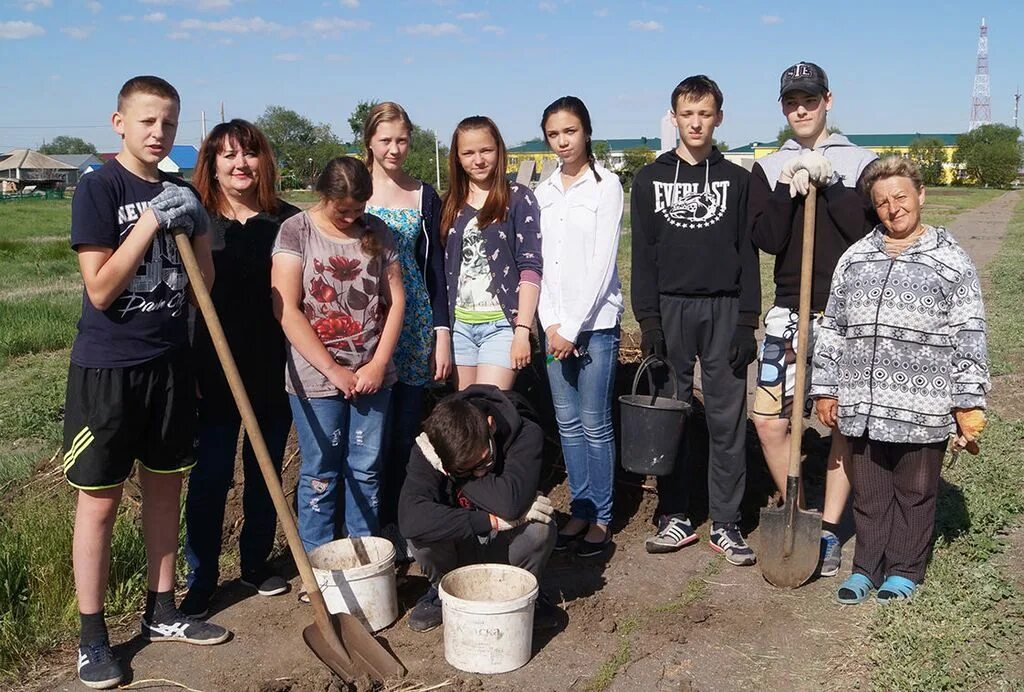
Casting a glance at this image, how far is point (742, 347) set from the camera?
168 inches

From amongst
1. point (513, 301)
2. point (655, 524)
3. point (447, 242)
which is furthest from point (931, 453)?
point (447, 242)

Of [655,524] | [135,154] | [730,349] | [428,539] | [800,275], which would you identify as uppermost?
[135,154]

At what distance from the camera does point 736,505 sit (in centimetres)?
455

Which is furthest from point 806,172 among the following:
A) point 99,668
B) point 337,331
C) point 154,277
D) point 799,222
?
point 99,668

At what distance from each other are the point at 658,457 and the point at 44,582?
8.72 feet

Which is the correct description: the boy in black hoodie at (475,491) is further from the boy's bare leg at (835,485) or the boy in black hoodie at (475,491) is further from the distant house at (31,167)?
the distant house at (31,167)

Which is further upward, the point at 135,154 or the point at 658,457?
the point at 135,154

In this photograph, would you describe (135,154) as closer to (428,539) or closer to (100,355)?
(100,355)

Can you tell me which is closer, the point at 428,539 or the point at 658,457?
the point at 428,539

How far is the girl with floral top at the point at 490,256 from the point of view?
429 centimetres

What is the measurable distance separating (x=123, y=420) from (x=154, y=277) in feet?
1.68

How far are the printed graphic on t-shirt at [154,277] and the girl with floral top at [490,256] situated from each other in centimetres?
134

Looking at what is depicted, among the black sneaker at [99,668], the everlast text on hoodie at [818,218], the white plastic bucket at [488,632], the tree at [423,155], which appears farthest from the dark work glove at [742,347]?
the tree at [423,155]

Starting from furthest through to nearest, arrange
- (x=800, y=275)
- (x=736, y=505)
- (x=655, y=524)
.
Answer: (x=655, y=524), (x=736, y=505), (x=800, y=275)
